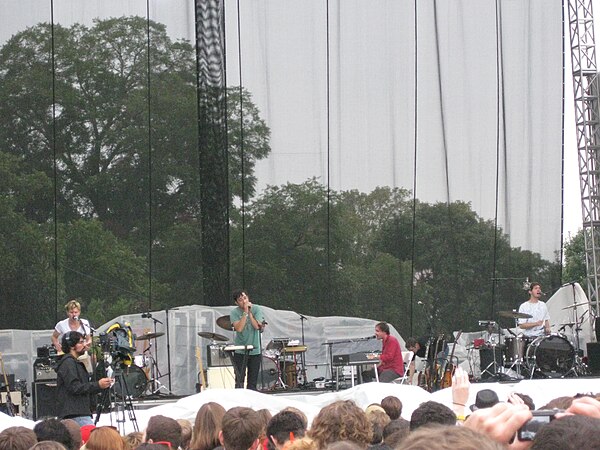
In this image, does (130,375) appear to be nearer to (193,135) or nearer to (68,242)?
(68,242)

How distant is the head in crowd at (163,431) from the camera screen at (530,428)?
347 cm

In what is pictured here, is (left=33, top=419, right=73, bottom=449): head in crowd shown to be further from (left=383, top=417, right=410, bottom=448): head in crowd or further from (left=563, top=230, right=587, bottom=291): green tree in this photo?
(left=563, top=230, right=587, bottom=291): green tree

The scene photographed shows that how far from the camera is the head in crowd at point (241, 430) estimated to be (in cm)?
455

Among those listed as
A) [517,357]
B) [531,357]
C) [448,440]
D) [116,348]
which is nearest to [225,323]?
[116,348]

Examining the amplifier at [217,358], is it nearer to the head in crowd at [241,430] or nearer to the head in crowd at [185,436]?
the head in crowd at [185,436]

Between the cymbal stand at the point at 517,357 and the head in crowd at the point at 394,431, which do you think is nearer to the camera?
the head in crowd at the point at 394,431

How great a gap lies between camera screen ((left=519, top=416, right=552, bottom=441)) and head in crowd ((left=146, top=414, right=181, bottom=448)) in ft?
11.4

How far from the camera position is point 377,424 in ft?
18.7

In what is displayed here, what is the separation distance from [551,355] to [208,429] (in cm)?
1069

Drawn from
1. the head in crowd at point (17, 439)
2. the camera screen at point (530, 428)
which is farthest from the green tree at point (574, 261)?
the camera screen at point (530, 428)

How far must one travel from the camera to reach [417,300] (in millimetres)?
17203

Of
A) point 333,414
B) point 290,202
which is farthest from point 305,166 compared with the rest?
point 333,414

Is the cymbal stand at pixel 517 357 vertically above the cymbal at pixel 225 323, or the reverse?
the cymbal at pixel 225 323

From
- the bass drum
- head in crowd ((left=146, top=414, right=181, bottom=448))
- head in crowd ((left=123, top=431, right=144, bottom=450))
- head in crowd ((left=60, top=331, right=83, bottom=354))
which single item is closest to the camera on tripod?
head in crowd ((left=60, top=331, right=83, bottom=354))
